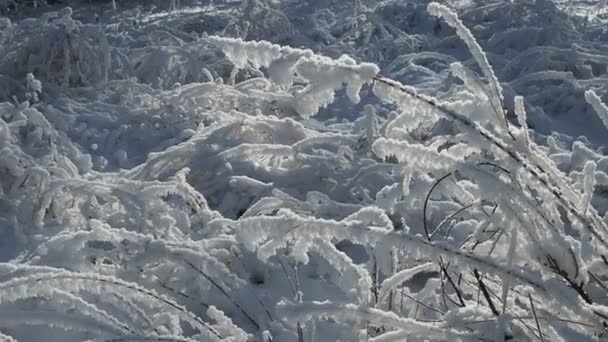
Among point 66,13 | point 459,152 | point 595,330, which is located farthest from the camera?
point 66,13

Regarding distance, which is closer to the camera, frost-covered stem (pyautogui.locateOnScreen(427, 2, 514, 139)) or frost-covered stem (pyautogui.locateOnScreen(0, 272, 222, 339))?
frost-covered stem (pyautogui.locateOnScreen(427, 2, 514, 139))

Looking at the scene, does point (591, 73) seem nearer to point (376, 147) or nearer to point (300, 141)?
point (300, 141)

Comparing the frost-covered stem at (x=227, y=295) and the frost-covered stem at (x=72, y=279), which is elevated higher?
the frost-covered stem at (x=72, y=279)

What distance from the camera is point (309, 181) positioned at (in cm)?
314

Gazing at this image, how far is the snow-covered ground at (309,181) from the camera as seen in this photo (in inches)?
54.6

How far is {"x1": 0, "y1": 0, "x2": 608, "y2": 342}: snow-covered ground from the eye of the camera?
54.6 inches

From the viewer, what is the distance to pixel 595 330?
4.58 feet

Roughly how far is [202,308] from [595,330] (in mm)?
977

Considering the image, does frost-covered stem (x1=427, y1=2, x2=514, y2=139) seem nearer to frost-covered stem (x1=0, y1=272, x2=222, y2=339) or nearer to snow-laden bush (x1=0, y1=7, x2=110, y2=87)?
frost-covered stem (x1=0, y1=272, x2=222, y2=339)

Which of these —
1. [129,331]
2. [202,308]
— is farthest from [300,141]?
[129,331]

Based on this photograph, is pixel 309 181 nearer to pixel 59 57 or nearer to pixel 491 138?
pixel 491 138

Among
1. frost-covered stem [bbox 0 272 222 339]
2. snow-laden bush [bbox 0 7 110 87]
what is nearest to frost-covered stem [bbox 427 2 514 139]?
frost-covered stem [bbox 0 272 222 339]

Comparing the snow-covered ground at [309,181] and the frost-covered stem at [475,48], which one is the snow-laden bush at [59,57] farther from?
the frost-covered stem at [475,48]

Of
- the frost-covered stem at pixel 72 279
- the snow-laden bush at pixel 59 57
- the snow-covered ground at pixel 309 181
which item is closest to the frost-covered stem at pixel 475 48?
the snow-covered ground at pixel 309 181
